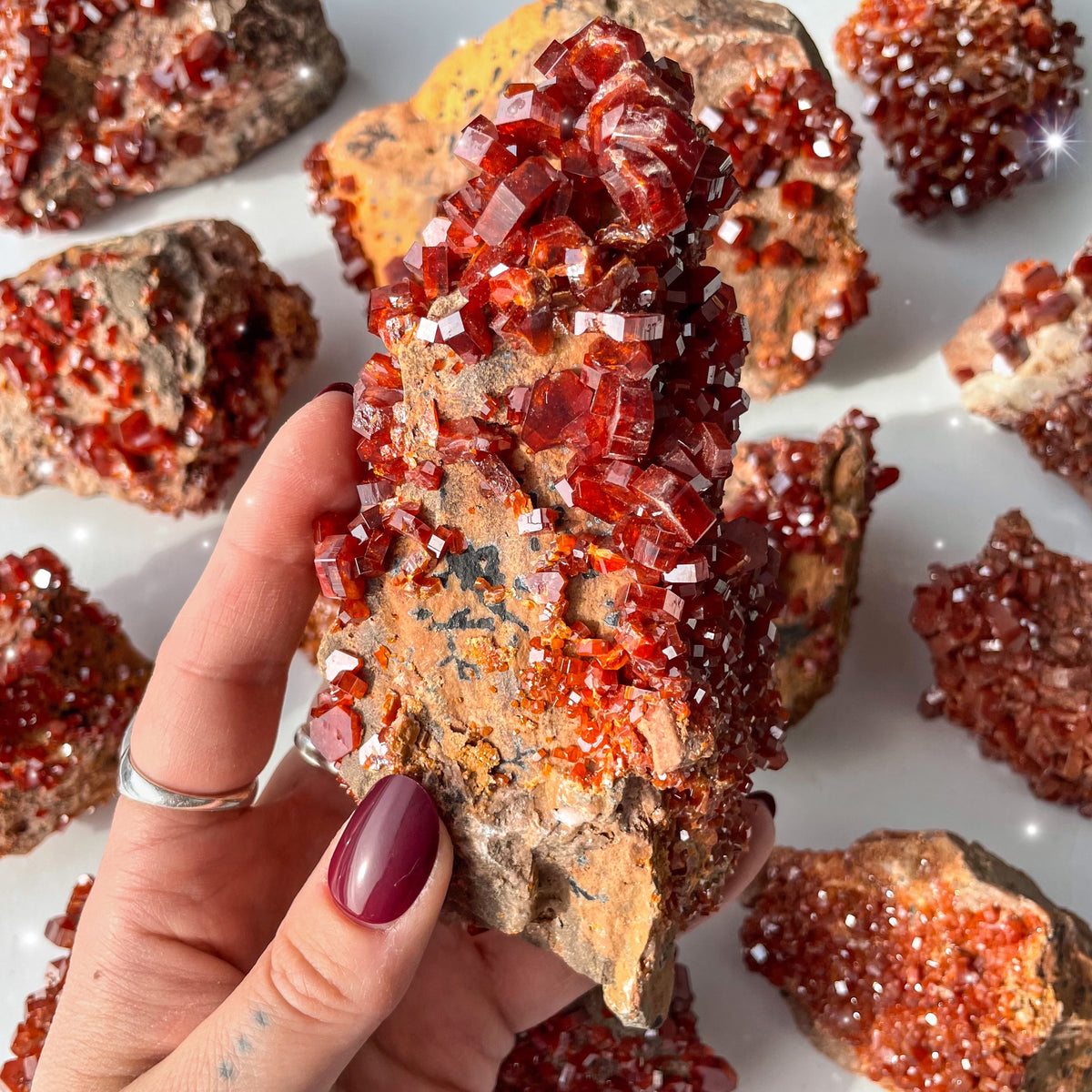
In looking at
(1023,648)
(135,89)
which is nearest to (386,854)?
(1023,648)

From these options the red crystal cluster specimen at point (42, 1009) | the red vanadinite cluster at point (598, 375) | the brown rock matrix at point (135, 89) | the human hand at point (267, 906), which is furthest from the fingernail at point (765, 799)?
the brown rock matrix at point (135, 89)

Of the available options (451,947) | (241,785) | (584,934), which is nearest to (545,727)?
(584,934)

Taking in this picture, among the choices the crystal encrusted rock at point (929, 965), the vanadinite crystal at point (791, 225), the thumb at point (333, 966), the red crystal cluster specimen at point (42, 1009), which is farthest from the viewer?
the vanadinite crystal at point (791, 225)

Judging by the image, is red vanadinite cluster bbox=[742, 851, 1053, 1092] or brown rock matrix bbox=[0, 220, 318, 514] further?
brown rock matrix bbox=[0, 220, 318, 514]

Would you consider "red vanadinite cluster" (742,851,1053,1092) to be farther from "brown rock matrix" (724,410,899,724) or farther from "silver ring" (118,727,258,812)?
"silver ring" (118,727,258,812)

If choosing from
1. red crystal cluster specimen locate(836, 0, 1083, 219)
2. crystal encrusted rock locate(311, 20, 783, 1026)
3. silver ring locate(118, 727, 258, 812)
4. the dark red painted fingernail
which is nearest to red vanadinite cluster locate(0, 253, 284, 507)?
the dark red painted fingernail

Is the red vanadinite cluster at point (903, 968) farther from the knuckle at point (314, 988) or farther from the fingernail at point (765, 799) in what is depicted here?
the knuckle at point (314, 988)

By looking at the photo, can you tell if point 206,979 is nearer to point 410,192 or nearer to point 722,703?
point 722,703
